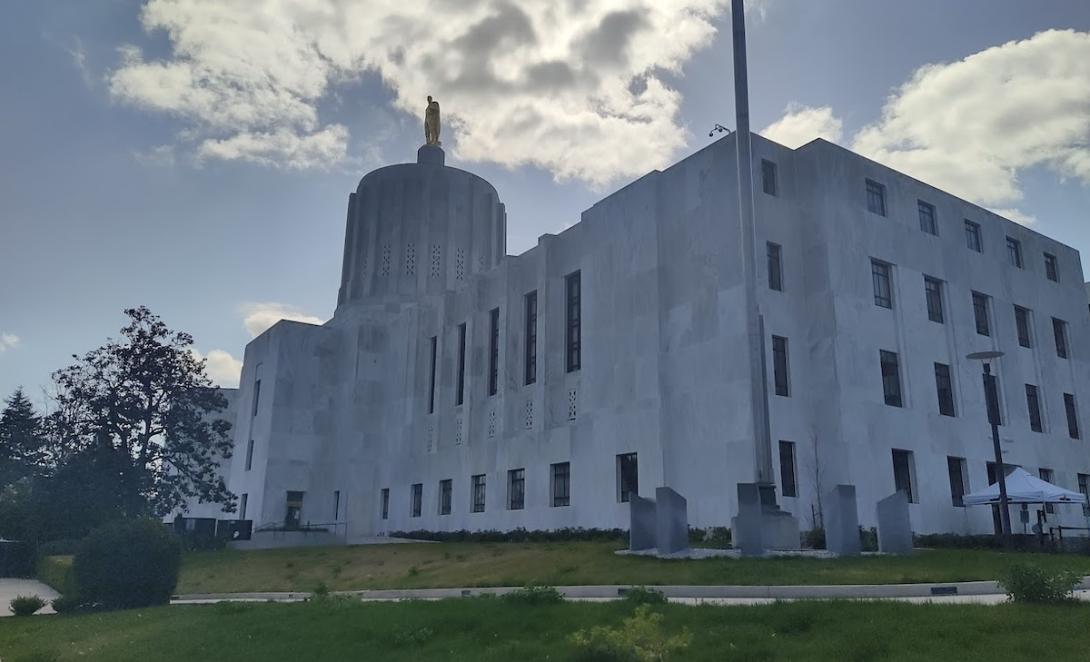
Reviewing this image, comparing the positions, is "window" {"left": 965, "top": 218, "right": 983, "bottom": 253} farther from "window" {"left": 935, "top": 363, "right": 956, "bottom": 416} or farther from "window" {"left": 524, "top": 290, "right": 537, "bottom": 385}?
"window" {"left": 524, "top": 290, "right": 537, "bottom": 385}

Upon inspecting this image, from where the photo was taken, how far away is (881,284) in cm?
3431

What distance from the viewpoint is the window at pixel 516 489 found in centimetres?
3928

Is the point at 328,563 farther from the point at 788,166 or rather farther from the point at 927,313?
the point at 927,313

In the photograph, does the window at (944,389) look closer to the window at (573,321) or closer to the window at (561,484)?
the window at (573,321)

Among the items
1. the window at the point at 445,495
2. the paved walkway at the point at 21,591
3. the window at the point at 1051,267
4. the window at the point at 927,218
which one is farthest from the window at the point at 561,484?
the window at the point at 1051,267

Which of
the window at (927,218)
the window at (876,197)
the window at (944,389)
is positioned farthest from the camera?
the window at (927,218)

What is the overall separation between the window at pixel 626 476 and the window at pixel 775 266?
8.61 metres

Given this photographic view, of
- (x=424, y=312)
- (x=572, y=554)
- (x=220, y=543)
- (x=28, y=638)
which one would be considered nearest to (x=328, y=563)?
(x=572, y=554)

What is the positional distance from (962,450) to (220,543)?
35606 millimetres

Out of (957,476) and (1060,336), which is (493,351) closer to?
(957,476)

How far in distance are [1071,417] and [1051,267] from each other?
8067 millimetres

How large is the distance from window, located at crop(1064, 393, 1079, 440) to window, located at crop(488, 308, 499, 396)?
91.7ft

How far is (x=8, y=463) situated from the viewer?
46875 mm

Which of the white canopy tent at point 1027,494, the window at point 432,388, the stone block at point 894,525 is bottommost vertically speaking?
the stone block at point 894,525
